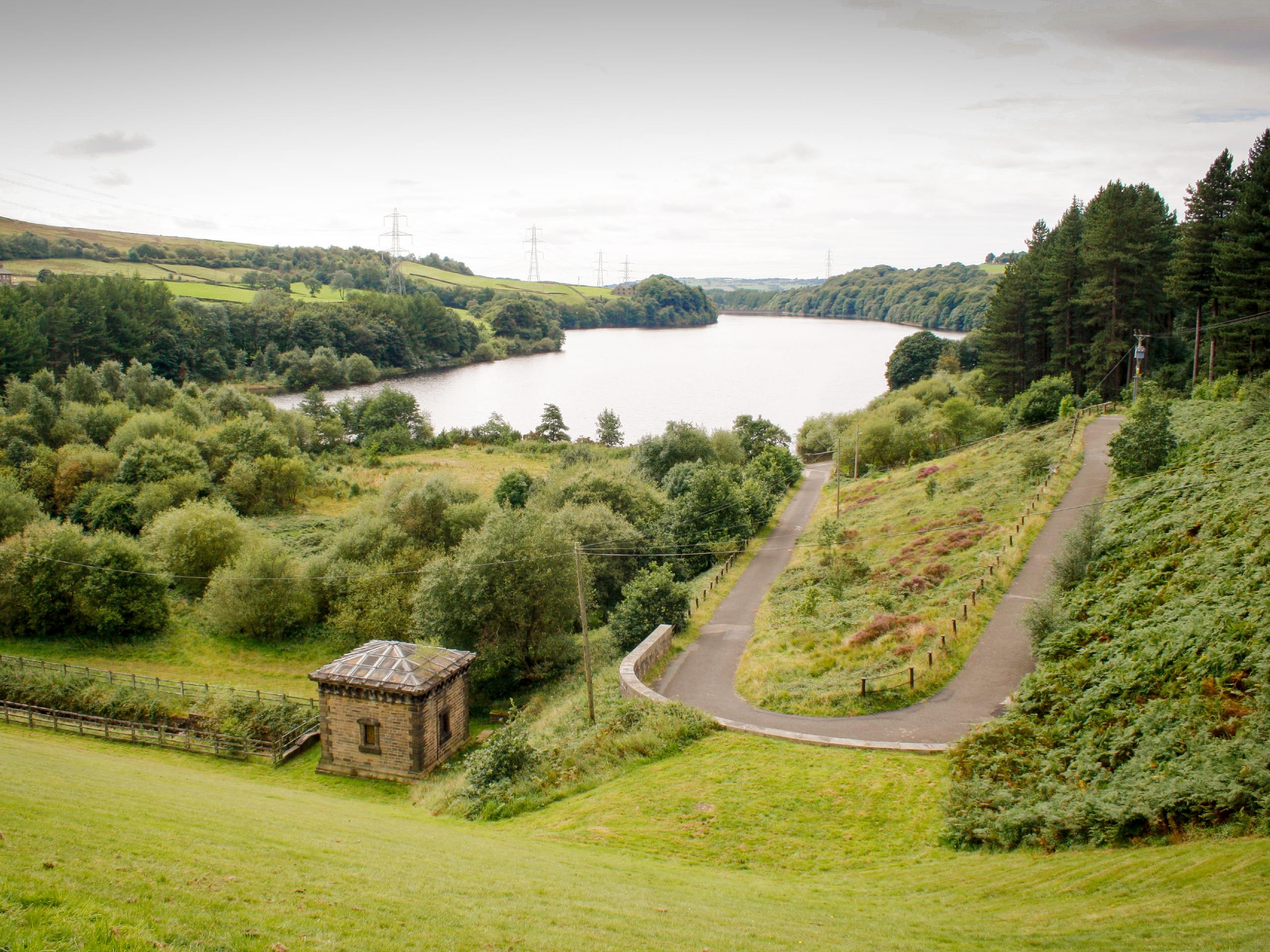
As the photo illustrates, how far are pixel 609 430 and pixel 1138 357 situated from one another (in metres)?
A: 43.1

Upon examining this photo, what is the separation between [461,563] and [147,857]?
61.5 feet

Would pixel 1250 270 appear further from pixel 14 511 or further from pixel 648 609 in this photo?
pixel 14 511

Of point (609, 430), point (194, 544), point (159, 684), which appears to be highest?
point (609, 430)

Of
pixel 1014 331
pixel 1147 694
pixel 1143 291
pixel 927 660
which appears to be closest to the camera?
pixel 1147 694

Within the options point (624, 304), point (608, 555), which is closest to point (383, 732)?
point (608, 555)

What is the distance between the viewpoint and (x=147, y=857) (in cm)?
873

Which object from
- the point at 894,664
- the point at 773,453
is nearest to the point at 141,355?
the point at 773,453

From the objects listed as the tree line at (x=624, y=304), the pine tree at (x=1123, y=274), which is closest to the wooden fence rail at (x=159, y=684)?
the pine tree at (x=1123, y=274)

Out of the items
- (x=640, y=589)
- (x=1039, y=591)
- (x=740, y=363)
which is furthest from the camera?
(x=740, y=363)

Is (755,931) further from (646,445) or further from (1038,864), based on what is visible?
(646,445)

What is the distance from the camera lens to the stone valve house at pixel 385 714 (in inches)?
837

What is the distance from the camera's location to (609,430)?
73.1m

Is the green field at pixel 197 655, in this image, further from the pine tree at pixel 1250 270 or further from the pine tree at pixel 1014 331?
the pine tree at pixel 1014 331

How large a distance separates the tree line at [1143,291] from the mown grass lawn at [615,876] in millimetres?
31760
